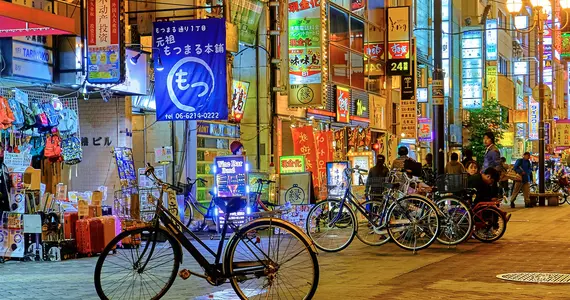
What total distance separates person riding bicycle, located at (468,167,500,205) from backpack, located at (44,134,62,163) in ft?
26.5

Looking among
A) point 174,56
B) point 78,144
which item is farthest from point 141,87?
point 78,144

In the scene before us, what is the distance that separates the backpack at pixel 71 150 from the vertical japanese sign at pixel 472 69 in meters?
34.9

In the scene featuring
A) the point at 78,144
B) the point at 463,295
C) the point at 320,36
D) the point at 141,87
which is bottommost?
the point at 463,295

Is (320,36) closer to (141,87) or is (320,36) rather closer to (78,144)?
(141,87)

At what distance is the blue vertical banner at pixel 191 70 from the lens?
16.8 m

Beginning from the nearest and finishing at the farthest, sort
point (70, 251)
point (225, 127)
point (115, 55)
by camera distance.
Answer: point (70, 251), point (115, 55), point (225, 127)

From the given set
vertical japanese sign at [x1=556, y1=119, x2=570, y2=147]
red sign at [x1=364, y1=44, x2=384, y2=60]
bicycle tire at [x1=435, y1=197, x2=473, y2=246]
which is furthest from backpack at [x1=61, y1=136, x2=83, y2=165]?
vertical japanese sign at [x1=556, y1=119, x2=570, y2=147]

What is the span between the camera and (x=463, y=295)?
924 cm

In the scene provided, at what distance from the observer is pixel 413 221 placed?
1377cm

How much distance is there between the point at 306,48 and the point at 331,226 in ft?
28.8

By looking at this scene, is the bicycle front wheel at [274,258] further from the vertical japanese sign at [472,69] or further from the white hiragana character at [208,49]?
the vertical japanese sign at [472,69]

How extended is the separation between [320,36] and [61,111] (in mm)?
9082

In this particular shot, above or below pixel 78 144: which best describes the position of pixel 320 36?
above


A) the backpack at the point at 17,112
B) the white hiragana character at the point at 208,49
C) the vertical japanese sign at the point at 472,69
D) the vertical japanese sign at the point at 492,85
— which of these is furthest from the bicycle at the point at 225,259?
the vertical japanese sign at the point at 492,85
